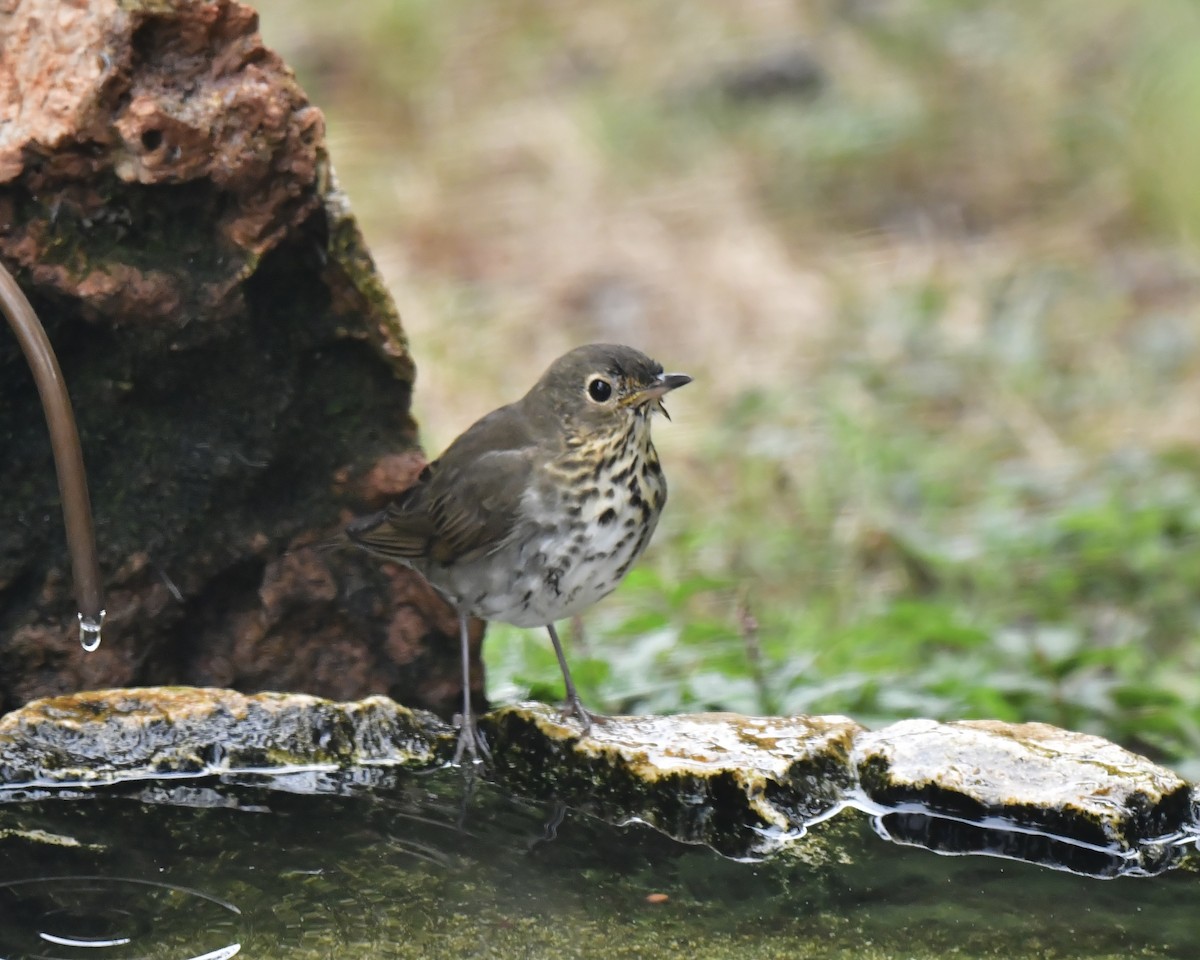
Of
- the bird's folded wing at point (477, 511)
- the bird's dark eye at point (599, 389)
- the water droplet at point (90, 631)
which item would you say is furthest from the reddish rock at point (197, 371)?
the bird's dark eye at point (599, 389)

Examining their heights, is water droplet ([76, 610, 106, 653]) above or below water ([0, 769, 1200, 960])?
above

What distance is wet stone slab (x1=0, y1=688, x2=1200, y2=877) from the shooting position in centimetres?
305

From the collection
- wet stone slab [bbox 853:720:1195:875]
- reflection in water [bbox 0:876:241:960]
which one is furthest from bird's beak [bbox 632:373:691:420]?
reflection in water [bbox 0:876:241:960]

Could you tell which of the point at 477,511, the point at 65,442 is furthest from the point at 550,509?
the point at 65,442

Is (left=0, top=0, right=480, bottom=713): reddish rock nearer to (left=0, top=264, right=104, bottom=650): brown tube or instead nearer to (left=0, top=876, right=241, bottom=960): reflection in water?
(left=0, top=264, right=104, bottom=650): brown tube

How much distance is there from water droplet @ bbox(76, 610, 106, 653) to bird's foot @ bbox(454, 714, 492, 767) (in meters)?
0.71

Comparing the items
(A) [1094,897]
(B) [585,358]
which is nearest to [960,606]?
(B) [585,358]

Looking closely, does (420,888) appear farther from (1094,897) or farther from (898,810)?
(1094,897)

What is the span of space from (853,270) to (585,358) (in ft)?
15.5

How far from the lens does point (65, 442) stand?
9.59 feet

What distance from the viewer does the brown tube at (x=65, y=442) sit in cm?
287

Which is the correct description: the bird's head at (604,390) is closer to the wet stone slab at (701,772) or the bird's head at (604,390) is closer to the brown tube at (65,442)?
the wet stone slab at (701,772)

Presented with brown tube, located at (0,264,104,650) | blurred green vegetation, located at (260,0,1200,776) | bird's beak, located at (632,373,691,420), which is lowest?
brown tube, located at (0,264,104,650)

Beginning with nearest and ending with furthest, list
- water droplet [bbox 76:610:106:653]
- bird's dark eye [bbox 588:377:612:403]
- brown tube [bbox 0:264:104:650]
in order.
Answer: brown tube [bbox 0:264:104:650] → water droplet [bbox 76:610:106:653] → bird's dark eye [bbox 588:377:612:403]
